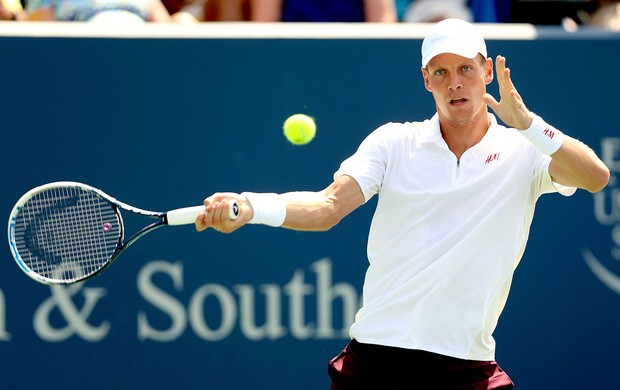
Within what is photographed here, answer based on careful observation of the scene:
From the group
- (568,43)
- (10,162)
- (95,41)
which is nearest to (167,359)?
(10,162)

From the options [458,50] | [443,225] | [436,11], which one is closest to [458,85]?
[458,50]

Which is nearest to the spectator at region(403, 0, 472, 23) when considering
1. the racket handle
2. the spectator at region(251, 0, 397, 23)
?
the spectator at region(251, 0, 397, 23)

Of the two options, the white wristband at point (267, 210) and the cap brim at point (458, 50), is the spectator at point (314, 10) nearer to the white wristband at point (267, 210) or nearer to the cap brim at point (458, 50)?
the cap brim at point (458, 50)

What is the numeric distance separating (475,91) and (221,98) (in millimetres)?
1912

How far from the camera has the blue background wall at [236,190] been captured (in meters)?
5.43

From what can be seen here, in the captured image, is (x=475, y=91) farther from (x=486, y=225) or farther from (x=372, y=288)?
(x=372, y=288)

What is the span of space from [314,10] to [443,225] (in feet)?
7.66

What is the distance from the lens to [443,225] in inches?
152

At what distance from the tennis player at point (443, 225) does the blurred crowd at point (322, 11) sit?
2025 millimetres

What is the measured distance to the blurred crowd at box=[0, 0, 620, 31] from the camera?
5766mm

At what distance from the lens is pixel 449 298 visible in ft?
12.6

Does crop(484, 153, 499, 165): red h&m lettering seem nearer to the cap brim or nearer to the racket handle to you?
the cap brim

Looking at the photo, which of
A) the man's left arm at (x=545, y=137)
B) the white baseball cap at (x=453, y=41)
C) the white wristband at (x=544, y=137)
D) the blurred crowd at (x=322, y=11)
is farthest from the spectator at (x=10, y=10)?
the white wristband at (x=544, y=137)

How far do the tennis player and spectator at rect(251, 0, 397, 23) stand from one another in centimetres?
202
